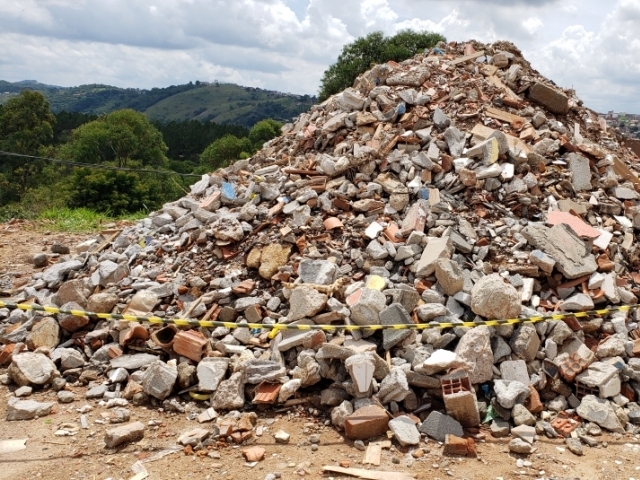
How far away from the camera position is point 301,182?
22.1 feet

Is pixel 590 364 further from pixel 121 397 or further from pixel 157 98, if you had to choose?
pixel 157 98

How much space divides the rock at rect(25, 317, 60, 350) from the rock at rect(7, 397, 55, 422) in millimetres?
942

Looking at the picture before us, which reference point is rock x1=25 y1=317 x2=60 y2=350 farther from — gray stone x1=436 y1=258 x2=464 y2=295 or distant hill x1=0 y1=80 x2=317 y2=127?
distant hill x1=0 y1=80 x2=317 y2=127

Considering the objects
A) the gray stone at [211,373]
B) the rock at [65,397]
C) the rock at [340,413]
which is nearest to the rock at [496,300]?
the rock at [340,413]

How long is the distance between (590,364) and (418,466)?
2.03 m

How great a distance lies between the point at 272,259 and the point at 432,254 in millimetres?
1730

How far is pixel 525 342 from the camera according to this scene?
4746mm

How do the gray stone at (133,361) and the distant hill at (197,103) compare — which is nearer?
the gray stone at (133,361)

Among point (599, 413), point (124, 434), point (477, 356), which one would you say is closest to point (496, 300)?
point (477, 356)

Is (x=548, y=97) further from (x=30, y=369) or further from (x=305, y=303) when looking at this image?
(x=30, y=369)

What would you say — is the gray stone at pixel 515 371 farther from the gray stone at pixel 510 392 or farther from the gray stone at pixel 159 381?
the gray stone at pixel 159 381

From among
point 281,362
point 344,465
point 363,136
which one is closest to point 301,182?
point 363,136

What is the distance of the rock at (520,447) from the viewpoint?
4.01 meters

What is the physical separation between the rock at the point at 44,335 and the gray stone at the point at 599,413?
5183 millimetres
